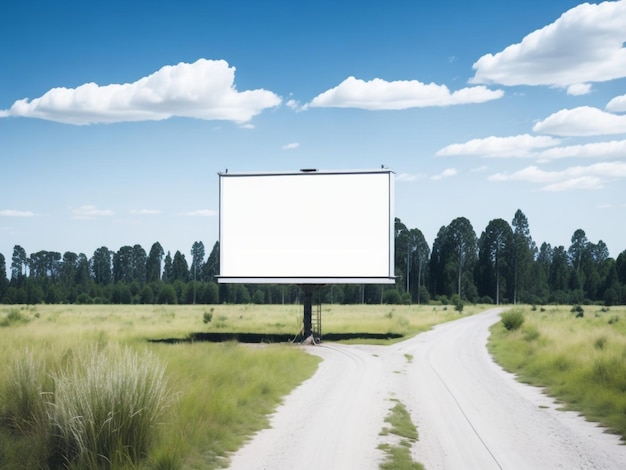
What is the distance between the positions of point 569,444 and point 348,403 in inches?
202

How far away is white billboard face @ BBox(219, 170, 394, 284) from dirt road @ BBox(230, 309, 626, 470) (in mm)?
11420

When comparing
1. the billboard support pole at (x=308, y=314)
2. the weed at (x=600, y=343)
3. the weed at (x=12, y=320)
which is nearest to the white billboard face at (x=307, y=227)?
the billboard support pole at (x=308, y=314)

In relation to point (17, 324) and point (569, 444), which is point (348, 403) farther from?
point (17, 324)

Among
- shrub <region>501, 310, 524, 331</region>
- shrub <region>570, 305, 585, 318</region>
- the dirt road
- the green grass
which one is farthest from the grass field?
shrub <region>570, 305, 585, 318</region>

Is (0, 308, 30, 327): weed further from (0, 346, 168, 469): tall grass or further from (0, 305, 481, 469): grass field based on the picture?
(0, 346, 168, 469): tall grass

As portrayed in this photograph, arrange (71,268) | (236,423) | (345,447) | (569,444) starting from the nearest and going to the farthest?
(345,447) < (569,444) < (236,423) < (71,268)

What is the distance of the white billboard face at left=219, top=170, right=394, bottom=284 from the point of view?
33344mm

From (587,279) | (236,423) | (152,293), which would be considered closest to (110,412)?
(236,423)

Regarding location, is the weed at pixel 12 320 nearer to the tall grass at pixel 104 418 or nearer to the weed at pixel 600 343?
the weed at pixel 600 343

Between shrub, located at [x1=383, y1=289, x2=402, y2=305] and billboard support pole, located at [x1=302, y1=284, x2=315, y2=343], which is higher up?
billboard support pole, located at [x1=302, y1=284, x2=315, y2=343]

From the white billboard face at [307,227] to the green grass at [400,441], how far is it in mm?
18839

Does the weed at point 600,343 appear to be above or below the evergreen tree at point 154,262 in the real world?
below

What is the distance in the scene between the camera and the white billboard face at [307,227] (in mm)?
33344

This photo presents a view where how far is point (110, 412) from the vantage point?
887 cm
